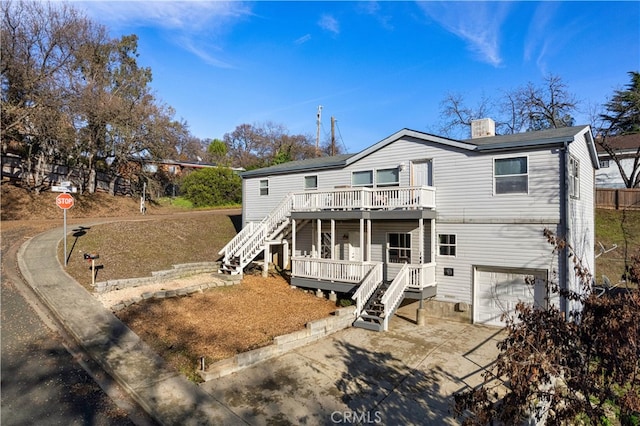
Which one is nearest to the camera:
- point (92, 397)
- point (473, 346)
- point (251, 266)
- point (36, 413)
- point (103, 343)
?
point (36, 413)

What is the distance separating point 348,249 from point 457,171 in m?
5.73

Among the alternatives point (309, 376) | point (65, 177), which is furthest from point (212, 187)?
point (309, 376)

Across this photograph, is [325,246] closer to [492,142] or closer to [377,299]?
[377,299]

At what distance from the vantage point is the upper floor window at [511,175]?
12.0 metres

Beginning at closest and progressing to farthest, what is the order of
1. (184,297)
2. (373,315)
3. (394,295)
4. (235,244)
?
(373,315)
(394,295)
(184,297)
(235,244)

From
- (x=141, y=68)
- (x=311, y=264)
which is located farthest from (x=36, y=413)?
(x=141, y=68)

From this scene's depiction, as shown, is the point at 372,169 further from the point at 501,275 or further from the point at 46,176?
the point at 46,176

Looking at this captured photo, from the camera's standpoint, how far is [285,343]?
9281mm

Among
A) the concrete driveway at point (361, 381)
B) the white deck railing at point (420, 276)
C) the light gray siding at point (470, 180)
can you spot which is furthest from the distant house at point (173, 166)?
the concrete driveway at point (361, 381)

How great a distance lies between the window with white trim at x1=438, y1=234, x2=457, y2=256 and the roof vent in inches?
227

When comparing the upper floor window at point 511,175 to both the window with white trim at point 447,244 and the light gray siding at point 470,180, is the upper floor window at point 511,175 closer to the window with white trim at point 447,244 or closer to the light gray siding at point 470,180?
the light gray siding at point 470,180

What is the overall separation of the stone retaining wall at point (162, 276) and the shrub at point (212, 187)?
18.1m

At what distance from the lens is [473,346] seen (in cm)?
1048

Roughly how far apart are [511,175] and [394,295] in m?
5.63
